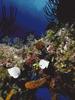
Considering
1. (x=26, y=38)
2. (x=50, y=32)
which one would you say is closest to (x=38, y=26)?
(x=26, y=38)

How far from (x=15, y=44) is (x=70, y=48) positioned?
91.7 inches

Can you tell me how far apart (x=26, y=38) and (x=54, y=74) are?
91.1 inches

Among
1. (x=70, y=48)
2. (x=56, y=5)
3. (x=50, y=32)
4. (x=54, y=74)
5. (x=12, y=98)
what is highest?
(x=56, y=5)

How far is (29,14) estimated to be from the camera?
8.28 meters

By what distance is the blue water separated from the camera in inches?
318

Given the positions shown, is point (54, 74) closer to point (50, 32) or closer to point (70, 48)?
point (70, 48)

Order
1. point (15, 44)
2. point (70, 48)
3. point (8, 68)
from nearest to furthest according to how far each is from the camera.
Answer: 1. point (70, 48)
2. point (8, 68)
3. point (15, 44)

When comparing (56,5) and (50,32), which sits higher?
(56,5)

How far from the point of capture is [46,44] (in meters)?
6.18

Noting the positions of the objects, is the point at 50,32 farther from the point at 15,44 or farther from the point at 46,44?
the point at 15,44

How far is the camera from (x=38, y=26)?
8.12 m

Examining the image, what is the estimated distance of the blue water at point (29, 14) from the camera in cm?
809

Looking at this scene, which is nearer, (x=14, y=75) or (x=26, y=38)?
(x=14, y=75)

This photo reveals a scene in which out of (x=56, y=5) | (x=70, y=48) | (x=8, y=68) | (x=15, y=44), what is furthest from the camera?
(x=15, y=44)
